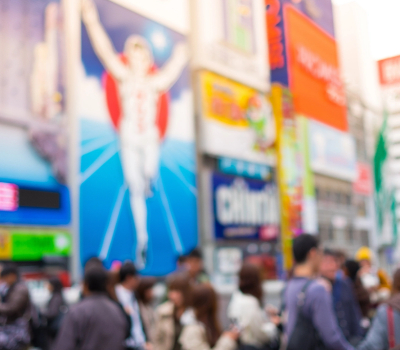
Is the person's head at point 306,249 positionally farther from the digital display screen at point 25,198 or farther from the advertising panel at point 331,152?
the advertising panel at point 331,152

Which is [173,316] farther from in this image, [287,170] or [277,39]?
[277,39]

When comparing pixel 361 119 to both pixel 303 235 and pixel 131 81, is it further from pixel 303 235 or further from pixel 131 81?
pixel 303 235

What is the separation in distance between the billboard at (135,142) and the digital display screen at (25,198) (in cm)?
73

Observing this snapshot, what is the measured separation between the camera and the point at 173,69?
14.0 metres

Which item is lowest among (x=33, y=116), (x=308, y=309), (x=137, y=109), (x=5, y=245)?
(x=308, y=309)

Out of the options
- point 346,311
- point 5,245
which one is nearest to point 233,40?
point 5,245

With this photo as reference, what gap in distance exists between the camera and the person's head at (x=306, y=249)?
3734 millimetres

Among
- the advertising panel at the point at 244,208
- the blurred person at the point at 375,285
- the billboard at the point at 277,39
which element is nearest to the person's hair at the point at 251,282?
the blurred person at the point at 375,285

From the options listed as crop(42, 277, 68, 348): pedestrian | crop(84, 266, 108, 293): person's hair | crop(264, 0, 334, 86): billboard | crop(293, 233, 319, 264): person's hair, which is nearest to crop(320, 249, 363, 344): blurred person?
crop(293, 233, 319, 264): person's hair

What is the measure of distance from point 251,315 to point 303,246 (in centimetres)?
83

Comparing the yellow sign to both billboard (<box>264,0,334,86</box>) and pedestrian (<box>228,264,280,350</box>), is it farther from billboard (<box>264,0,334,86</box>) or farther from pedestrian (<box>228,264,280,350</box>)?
billboard (<box>264,0,334,86</box>)

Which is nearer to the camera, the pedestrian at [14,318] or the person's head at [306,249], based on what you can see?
the person's head at [306,249]

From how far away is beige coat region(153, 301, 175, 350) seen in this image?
452cm

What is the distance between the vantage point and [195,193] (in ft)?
47.0
